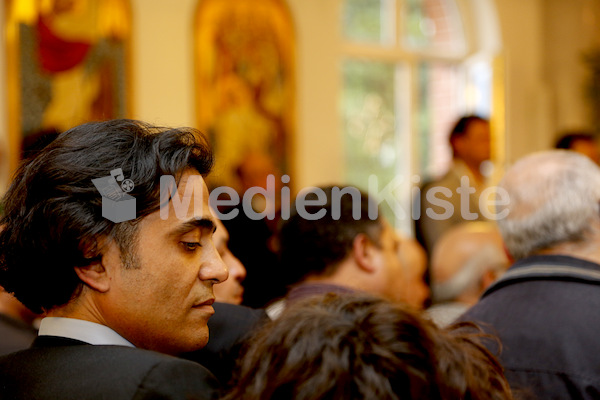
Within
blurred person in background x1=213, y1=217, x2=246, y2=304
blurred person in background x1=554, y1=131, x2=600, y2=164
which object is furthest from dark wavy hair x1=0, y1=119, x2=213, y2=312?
blurred person in background x1=554, y1=131, x2=600, y2=164

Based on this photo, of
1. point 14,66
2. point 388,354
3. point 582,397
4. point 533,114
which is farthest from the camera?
point 533,114

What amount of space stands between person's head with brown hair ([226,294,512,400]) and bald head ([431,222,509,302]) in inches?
99.0

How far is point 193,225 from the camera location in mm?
1656

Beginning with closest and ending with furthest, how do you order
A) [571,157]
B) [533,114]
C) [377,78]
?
[571,157] < [377,78] < [533,114]

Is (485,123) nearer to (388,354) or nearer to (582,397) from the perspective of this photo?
(582,397)

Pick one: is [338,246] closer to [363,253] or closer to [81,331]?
[363,253]

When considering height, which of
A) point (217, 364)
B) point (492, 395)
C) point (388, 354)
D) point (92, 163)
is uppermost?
point (92, 163)

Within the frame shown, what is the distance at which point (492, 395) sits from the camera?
49.7 inches

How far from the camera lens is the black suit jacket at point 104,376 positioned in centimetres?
137

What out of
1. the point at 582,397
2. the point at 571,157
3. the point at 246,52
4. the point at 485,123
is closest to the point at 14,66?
the point at 246,52

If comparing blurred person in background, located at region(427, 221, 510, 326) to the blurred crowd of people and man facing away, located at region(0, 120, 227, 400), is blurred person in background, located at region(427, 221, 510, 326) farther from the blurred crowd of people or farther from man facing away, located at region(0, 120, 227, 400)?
man facing away, located at region(0, 120, 227, 400)

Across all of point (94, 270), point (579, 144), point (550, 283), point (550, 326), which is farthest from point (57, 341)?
point (579, 144)

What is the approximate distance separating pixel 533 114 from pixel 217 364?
378 inches

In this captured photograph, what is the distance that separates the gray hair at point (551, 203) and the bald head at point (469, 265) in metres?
1.00
